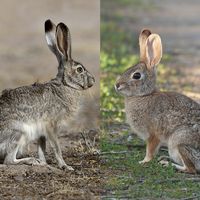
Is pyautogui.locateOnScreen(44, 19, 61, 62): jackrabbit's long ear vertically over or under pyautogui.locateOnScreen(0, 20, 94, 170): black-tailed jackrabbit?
over

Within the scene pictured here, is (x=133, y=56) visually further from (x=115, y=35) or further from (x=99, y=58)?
(x=115, y=35)

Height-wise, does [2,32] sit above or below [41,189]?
above

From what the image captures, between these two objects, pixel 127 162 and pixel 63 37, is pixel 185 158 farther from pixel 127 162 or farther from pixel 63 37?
pixel 63 37

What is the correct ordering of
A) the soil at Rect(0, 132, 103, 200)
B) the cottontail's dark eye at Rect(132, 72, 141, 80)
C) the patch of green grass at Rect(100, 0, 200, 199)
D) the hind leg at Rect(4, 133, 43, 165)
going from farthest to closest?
the cottontail's dark eye at Rect(132, 72, 141, 80) → the hind leg at Rect(4, 133, 43, 165) → the patch of green grass at Rect(100, 0, 200, 199) → the soil at Rect(0, 132, 103, 200)

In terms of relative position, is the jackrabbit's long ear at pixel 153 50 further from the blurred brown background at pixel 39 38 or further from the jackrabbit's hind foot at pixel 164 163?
the blurred brown background at pixel 39 38

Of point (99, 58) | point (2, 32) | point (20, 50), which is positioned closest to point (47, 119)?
point (99, 58)

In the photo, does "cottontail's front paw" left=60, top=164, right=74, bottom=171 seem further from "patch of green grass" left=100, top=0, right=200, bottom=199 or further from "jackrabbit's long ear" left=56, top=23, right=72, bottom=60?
"jackrabbit's long ear" left=56, top=23, right=72, bottom=60

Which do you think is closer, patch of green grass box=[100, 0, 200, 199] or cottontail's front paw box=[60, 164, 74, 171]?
patch of green grass box=[100, 0, 200, 199]

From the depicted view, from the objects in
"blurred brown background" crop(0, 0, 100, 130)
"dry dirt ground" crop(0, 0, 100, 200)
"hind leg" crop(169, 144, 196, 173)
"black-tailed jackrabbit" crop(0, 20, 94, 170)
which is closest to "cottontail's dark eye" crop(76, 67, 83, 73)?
"black-tailed jackrabbit" crop(0, 20, 94, 170)
